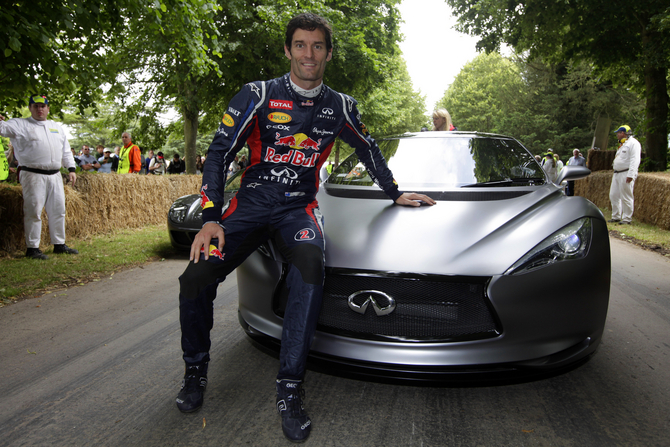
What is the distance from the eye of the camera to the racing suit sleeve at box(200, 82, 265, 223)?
7.47 ft

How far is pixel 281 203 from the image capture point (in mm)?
2475

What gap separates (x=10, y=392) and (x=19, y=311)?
1.81m

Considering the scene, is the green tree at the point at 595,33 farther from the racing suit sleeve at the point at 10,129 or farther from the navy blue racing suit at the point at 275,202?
the racing suit sleeve at the point at 10,129

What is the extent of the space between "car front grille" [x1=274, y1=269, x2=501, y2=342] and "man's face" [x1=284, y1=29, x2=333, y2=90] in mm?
1019

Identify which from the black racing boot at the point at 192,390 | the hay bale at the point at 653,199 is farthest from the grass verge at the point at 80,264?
the hay bale at the point at 653,199

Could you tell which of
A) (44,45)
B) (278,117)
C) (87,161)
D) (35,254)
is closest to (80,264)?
(35,254)

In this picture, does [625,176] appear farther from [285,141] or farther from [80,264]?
[80,264]

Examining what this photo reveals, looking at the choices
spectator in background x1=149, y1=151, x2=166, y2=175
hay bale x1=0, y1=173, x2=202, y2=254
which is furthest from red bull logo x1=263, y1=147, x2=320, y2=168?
spectator in background x1=149, y1=151, x2=166, y2=175

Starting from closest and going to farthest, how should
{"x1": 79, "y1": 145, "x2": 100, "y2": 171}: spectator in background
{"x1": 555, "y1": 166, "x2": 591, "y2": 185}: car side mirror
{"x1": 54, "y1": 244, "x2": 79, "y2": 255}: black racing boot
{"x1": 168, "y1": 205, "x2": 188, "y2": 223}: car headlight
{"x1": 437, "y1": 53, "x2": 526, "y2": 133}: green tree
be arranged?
{"x1": 555, "y1": 166, "x2": 591, "y2": 185}: car side mirror
{"x1": 168, "y1": 205, "x2": 188, "y2": 223}: car headlight
{"x1": 54, "y1": 244, "x2": 79, "y2": 255}: black racing boot
{"x1": 79, "y1": 145, "x2": 100, "y2": 171}: spectator in background
{"x1": 437, "y1": 53, "x2": 526, "y2": 133}: green tree

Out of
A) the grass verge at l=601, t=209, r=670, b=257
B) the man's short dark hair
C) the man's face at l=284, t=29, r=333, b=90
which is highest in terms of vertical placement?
the man's short dark hair

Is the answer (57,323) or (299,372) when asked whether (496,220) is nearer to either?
(299,372)

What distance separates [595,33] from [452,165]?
14092mm

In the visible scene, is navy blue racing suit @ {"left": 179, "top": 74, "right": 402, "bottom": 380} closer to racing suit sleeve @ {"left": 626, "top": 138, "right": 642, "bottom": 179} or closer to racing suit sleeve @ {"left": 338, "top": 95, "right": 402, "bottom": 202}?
racing suit sleeve @ {"left": 338, "top": 95, "right": 402, "bottom": 202}

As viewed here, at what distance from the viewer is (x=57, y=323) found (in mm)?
3725
